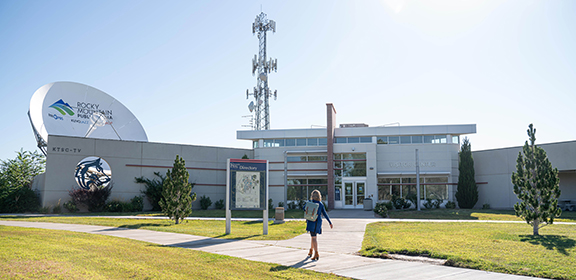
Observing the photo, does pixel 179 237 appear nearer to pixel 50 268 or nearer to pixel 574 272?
pixel 50 268

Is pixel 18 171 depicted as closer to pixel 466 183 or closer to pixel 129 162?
pixel 129 162

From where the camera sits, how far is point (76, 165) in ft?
90.0

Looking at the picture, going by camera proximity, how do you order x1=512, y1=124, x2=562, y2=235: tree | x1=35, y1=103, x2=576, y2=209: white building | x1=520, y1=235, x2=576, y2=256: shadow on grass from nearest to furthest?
x1=520, y1=235, x2=576, y2=256: shadow on grass, x1=512, y1=124, x2=562, y2=235: tree, x1=35, y1=103, x2=576, y2=209: white building

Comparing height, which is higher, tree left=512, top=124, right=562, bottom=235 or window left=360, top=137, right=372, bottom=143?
window left=360, top=137, right=372, bottom=143

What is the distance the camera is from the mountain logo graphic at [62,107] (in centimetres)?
2817

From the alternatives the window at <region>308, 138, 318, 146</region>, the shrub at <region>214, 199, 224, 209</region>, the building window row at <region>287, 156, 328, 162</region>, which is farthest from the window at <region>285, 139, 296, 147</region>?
the shrub at <region>214, 199, 224, 209</region>

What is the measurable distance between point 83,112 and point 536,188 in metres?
28.8

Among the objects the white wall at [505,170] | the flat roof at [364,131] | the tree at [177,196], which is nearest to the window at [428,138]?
the flat roof at [364,131]

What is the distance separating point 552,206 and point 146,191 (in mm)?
25066

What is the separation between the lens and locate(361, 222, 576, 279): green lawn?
7.81 m

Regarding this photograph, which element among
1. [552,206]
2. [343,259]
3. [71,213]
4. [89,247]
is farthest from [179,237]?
[71,213]

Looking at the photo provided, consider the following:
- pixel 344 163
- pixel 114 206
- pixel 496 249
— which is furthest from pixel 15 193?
pixel 496 249

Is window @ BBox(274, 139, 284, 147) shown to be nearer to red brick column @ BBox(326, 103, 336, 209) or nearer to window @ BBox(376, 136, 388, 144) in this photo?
red brick column @ BBox(326, 103, 336, 209)

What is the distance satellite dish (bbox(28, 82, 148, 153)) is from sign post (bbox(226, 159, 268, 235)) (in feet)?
60.0
